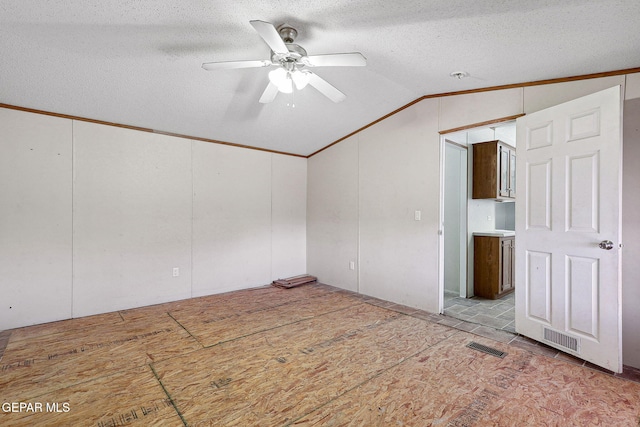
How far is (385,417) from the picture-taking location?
1.83 meters

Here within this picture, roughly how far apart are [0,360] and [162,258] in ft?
5.94

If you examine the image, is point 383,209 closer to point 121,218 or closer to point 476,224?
point 476,224

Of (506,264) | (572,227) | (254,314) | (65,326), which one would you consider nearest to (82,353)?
(65,326)

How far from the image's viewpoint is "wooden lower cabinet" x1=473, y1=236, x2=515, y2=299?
4.37m

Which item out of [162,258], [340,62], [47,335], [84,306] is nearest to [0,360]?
[47,335]

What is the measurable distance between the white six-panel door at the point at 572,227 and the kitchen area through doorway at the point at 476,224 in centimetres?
143

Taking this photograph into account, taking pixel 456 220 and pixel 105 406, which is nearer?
pixel 105 406

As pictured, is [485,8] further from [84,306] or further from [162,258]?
[84,306]

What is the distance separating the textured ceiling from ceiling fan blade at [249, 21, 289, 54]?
0.28 meters

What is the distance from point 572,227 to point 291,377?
264 centimetres

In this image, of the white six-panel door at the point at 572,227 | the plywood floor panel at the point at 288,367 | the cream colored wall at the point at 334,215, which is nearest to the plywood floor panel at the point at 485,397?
the plywood floor panel at the point at 288,367

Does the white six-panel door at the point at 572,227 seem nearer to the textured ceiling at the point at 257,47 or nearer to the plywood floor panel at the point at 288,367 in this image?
the textured ceiling at the point at 257,47

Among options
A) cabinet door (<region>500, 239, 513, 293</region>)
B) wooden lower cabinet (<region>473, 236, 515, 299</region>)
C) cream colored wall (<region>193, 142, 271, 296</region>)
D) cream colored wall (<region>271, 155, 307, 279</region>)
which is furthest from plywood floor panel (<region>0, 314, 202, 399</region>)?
cabinet door (<region>500, 239, 513, 293</region>)

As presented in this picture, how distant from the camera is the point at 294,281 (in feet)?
16.9
